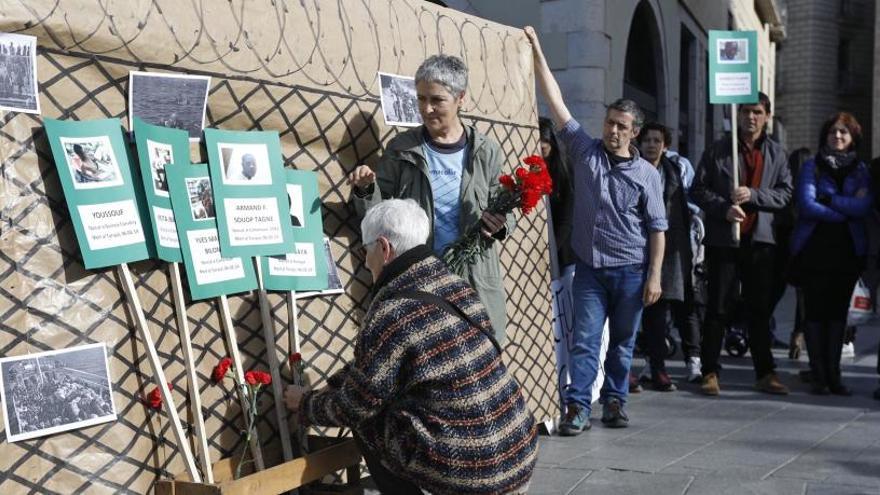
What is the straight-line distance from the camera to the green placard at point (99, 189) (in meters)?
A: 2.88

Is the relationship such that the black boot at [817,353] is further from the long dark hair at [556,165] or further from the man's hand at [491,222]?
the man's hand at [491,222]

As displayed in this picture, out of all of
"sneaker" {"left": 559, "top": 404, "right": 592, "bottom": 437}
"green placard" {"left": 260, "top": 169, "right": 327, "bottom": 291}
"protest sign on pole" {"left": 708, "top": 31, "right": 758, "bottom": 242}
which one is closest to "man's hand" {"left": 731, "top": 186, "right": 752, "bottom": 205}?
"protest sign on pole" {"left": 708, "top": 31, "right": 758, "bottom": 242}

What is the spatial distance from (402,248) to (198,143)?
85 cm

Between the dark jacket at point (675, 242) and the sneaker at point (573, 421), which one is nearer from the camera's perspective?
the sneaker at point (573, 421)

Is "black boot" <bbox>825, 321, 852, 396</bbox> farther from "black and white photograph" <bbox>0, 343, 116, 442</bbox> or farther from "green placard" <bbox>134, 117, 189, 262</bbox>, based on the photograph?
"black and white photograph" <bbox>0, 343, 116, 442</bbox>

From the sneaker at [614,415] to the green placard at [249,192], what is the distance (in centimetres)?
255

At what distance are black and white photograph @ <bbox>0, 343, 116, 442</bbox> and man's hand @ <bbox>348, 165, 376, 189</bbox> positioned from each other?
3.94 feet

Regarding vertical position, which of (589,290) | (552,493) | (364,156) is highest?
(364,156)

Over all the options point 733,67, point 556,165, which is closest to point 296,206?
point 556,165

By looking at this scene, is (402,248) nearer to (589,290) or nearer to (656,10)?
(589,290)

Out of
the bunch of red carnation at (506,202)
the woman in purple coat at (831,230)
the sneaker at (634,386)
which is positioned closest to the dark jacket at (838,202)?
the woman in purple coat at (831,230)

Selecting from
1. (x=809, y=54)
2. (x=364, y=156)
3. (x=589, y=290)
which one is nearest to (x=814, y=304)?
(x=589, y=290)

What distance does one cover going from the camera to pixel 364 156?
4.06 meters

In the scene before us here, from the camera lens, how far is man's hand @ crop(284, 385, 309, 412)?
10.8 ft
